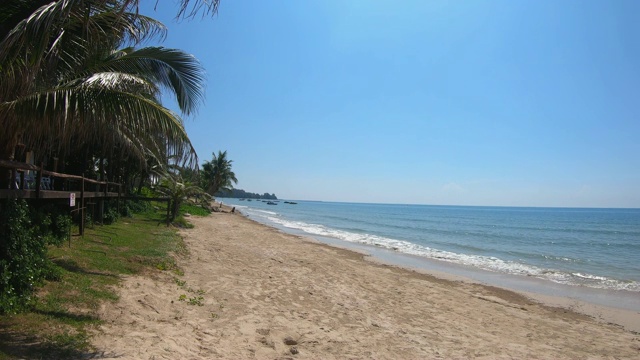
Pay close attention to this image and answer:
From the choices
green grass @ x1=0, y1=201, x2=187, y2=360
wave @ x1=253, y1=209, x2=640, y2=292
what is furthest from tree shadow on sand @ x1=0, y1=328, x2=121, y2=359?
wave @ x1=253, y1=209, x2=640, y2=292

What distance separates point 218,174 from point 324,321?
46.5 m

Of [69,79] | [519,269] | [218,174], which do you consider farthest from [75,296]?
[218,174]

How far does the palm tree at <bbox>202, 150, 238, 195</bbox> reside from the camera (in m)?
50.9

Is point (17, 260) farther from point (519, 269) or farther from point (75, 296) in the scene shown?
point (519, 269)

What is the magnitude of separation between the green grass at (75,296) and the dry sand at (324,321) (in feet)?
0.81

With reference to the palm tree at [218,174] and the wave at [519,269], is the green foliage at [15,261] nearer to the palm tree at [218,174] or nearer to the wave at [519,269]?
the wave at [519,269]

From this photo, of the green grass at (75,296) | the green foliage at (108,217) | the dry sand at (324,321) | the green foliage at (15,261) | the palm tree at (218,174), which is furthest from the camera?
the palm tree at (218,174)

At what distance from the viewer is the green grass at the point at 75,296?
12.5ft

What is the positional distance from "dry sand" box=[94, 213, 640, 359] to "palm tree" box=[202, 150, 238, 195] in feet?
136

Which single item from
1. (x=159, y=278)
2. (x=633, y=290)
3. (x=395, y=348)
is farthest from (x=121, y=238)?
(x=633, y=290)

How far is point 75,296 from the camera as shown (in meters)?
5.29

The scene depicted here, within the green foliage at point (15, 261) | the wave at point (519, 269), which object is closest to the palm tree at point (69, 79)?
the green foliage at point (15, 261)

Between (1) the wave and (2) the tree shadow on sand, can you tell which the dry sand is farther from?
(1) the wave

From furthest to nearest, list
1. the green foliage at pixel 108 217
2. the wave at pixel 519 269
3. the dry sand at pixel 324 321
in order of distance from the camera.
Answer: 1. the green foliage at pixel 108 217
2. the wave at pixel 519 269
3. the dry sand at pixel 324 321
